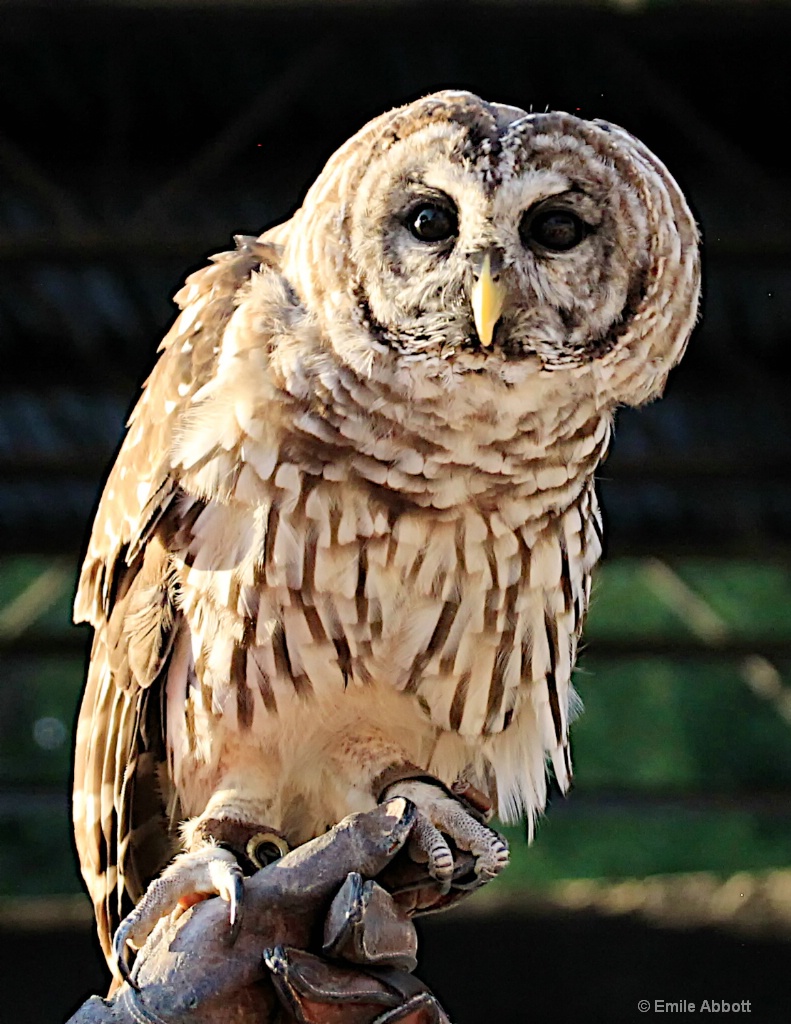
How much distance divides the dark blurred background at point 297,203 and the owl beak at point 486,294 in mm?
1578

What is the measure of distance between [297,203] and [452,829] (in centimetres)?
268

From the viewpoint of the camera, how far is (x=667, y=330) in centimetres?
225

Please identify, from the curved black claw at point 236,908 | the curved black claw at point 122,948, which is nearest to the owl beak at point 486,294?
the curved black claw at point 236,908

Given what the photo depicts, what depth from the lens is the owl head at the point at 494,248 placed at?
2062 millimetres

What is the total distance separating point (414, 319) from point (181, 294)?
0.65 m

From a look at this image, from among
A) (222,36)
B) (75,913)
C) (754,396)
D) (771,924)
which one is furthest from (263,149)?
(771,924)

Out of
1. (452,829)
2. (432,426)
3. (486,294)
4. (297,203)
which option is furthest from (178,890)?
(297,203)

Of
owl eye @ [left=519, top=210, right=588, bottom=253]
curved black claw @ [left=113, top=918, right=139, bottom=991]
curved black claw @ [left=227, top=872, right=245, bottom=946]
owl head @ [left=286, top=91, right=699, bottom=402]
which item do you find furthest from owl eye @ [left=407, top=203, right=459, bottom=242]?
curved black claw @ [left=113, top=918, right=139, bottom=991]

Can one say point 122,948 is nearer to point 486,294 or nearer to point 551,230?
point 486,294

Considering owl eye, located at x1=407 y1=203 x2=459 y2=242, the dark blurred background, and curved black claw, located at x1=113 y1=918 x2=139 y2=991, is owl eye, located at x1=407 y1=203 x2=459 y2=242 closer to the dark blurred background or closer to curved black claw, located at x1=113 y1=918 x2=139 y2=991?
curved black claw, located at x1=113 y1=918 x2=139 y2=991

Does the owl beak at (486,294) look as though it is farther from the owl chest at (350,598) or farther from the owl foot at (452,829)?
the owl foot at (452,829)

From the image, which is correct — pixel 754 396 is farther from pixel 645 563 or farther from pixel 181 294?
pixel 181 294

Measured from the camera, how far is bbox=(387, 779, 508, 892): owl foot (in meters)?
2.17

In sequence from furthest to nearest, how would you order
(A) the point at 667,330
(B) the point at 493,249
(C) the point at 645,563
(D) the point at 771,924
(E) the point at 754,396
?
(C) the point at 645,563
(D) the point at 771,924
(E) the point at 754,396
(A) the point at 667,330
(B) the point at 493,249
